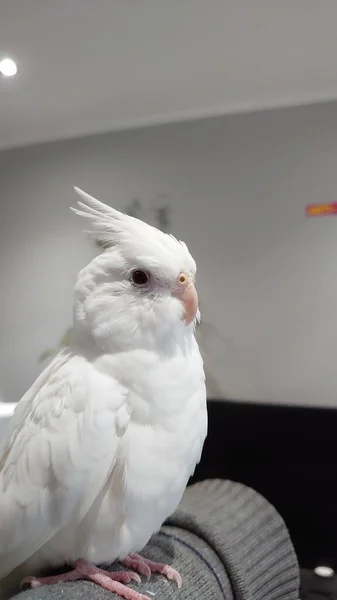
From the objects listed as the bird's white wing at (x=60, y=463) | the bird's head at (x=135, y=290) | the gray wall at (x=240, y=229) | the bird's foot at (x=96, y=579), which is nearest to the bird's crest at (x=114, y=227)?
the bird's head at (x=135, y=290)

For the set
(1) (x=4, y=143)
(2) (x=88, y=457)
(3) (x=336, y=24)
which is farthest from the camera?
(1) (x=4, y=143)

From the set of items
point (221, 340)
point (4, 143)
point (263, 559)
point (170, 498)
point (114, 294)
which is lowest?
point (263, 559)

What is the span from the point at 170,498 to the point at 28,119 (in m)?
1.95

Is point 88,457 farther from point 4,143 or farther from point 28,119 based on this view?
point 4,143

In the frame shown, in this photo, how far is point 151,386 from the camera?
824mm

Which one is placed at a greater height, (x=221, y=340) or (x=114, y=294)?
(x=114, y=294)

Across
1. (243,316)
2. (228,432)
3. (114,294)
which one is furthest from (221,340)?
(114,294)

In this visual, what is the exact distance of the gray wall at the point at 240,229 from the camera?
2037 mm

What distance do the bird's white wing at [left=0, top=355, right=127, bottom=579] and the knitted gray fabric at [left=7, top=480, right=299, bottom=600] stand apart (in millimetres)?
92

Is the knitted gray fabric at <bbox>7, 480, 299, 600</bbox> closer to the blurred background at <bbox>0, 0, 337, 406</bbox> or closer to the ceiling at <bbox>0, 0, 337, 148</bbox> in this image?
the blurred background at <bbox>0, 0, 337, 406</bbox>

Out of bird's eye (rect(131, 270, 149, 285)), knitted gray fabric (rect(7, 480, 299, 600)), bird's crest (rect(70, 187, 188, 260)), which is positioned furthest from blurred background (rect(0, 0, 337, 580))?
bird's eye (rect(131, 270, 149, 285))

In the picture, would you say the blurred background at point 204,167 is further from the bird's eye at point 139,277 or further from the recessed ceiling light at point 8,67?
the bird's eye at point 139,277

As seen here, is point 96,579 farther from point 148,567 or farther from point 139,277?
point 139,277

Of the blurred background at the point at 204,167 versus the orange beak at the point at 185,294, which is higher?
the blurred background at the point at 204,167
